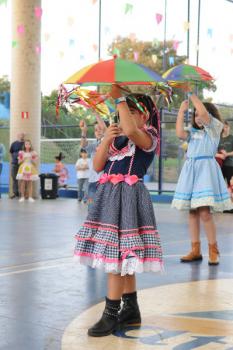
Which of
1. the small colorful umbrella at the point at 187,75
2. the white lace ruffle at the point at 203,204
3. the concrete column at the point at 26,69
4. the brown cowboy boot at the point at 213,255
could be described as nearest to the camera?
the small colorful umbrella at the point at 187,75

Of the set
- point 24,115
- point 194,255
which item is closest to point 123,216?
point 194,255

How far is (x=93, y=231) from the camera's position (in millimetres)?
4027

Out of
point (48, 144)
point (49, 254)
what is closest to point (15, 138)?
point (48, 144)

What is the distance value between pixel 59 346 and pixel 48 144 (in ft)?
52.0

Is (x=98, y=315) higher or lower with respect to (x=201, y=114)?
lower

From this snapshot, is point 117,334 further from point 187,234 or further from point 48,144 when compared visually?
point 48,144

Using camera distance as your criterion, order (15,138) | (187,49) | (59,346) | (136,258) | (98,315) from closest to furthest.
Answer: (59,346), (136,258), (98,315), (15,138), (187,49)

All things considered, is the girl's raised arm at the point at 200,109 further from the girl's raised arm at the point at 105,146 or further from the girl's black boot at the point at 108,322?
the girl's black boot at the point at 108,322

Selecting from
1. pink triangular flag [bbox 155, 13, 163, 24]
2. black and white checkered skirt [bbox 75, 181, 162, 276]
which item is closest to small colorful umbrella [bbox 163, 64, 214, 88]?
black and white checkered skirt [bbox 75, 181, 162, 276]

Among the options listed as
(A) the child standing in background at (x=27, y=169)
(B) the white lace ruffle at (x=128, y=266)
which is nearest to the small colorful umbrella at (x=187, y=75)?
(B) the white lace ruffle at (x=128, y=266)

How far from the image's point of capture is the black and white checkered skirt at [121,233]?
12.7ft

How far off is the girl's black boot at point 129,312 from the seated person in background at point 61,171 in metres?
13.3

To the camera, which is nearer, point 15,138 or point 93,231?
point 93,231

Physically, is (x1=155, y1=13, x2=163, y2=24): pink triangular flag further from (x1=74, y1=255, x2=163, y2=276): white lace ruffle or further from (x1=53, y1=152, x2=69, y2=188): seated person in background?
(x1=74, y1=255, x2=163, y2=276): white lace ruffle
